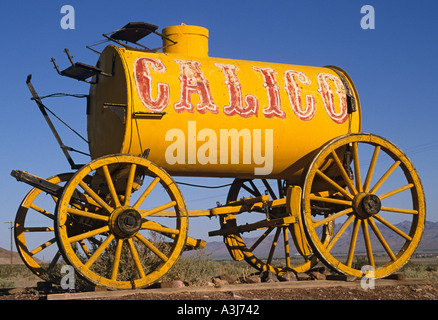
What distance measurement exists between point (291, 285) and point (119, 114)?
3.67 meters

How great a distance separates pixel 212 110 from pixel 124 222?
223 centimetres

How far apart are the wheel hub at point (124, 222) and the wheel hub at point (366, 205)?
12.2ft

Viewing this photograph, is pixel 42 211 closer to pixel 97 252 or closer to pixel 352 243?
pixel 97 252

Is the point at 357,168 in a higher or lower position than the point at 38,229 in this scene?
higher

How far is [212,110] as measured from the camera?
10.1 metres

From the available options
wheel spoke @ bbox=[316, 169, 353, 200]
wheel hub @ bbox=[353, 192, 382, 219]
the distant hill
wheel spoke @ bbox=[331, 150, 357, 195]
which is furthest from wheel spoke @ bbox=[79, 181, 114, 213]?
the distant hill

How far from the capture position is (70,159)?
36.7 ft

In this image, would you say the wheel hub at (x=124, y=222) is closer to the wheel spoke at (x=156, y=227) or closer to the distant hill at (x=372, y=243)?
the wheel spoke at (x=156, y=227)

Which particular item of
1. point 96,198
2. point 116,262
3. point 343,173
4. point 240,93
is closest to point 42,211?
point 96,198

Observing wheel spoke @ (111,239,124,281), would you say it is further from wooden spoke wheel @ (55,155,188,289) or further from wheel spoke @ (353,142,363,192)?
wheel spoke @ (353,142,363,192)

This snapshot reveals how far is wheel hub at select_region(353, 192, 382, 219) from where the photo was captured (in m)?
10.7

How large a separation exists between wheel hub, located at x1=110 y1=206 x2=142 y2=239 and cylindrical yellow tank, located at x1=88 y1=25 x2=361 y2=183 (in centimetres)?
103

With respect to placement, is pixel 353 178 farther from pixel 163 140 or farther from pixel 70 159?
pixel 70 159
